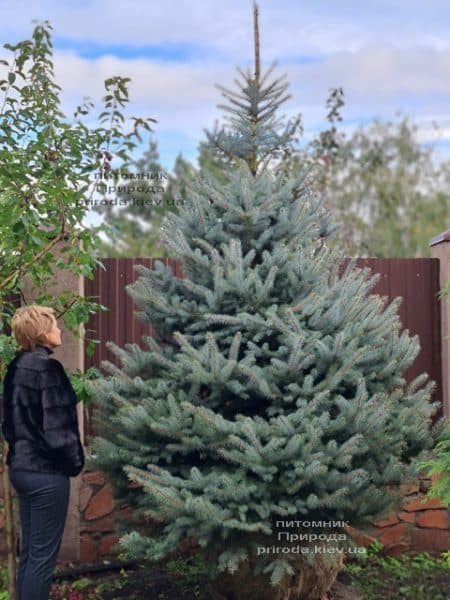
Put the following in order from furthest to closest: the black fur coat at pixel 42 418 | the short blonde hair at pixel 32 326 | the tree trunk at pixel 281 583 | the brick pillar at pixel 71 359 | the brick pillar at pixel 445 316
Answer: the brick pillar at pixel 445 316, the brick pillar at pixel 71 359, the tree trunk at pixel 281 583, the short blonde hair at pixel 32 326, the black fur coat at pixel 42 418

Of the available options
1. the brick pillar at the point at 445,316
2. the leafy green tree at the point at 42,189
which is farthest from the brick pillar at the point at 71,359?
the brick pillar at the point at 445,316

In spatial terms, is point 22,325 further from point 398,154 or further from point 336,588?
point 398,154

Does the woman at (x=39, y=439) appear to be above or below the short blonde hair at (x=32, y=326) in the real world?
below

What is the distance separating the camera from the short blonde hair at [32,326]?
15.6ft

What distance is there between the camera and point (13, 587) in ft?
18.6

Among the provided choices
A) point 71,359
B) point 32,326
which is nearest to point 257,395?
point 32,326

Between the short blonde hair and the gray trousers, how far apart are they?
0.71 m

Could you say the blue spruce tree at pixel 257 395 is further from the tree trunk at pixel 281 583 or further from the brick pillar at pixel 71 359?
the brick pillar at pixel 71 359

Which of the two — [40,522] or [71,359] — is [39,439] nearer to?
[40,522]

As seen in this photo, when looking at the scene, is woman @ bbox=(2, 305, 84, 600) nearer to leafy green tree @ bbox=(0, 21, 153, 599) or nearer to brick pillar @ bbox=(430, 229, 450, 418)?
leafy green tree @ bbox=(0, 21, 153, 599)

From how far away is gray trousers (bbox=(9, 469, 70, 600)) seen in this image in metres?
4.67

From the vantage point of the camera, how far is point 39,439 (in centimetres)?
466

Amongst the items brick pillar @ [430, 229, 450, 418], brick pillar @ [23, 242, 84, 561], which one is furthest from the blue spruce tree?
brick pillar @ [430, 229, 450, 418]

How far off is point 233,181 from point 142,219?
1084 inches
